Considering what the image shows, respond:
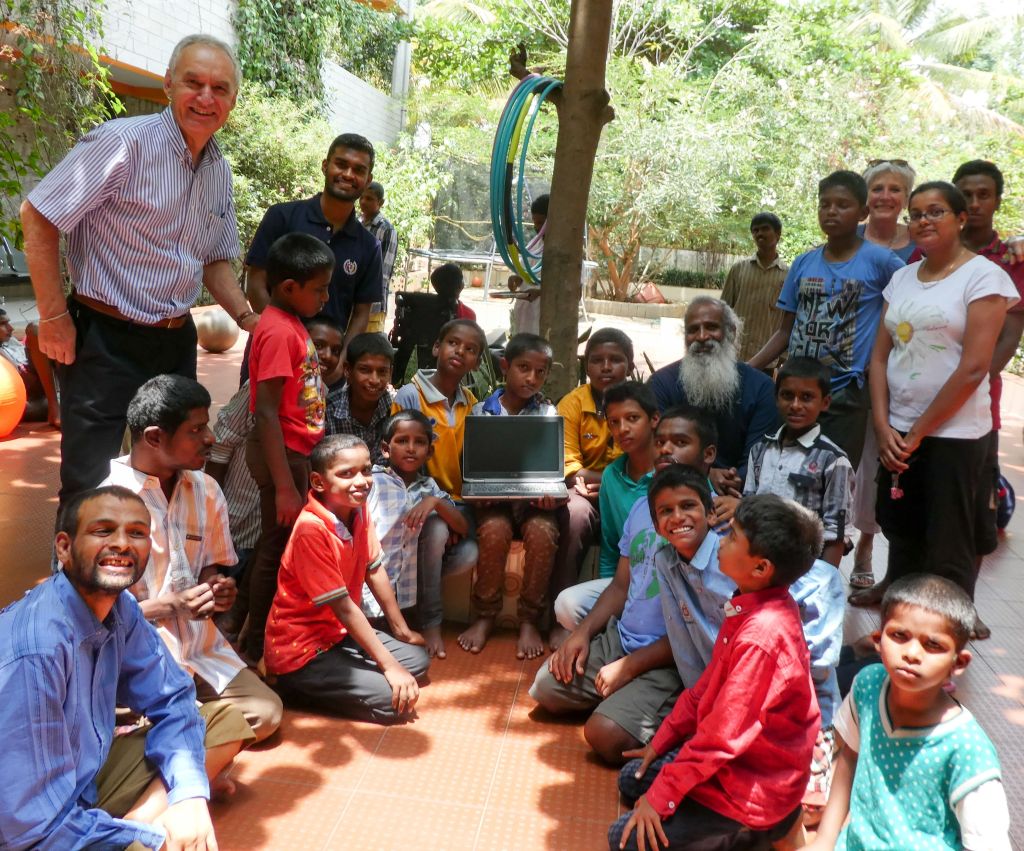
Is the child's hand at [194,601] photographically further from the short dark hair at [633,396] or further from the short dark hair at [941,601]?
the short dark hair at [941,601]

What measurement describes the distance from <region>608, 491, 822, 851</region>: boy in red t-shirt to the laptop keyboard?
135cm

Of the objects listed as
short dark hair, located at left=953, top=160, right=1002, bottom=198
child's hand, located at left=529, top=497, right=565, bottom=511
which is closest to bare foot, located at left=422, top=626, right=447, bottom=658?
child's hand, located at left=529, top=497, right=565, bottom=511

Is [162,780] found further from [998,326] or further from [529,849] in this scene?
[998,326]

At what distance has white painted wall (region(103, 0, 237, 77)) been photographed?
10.0m

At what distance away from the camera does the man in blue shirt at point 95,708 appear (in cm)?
203

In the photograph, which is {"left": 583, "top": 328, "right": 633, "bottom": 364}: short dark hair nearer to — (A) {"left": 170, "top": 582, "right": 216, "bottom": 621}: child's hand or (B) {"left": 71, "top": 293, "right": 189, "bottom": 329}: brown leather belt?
(B) {"left": 71, "top": 293, "right": 189, "bottom": 329}: brown leather belt

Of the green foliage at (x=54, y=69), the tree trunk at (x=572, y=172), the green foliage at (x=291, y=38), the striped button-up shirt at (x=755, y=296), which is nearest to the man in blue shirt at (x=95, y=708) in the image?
the tree trunk at (x=572, y=172)

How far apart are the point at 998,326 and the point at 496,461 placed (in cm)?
198

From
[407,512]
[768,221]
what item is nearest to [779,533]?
[407,512]

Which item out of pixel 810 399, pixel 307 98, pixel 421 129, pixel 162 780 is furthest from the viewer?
pixel 421 129

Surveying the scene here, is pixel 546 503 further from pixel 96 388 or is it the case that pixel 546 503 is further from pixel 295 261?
pixel 96 388

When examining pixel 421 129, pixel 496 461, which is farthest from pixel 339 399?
pixel 421 129

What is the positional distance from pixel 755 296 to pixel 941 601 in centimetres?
469

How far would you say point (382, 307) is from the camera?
219 inches
